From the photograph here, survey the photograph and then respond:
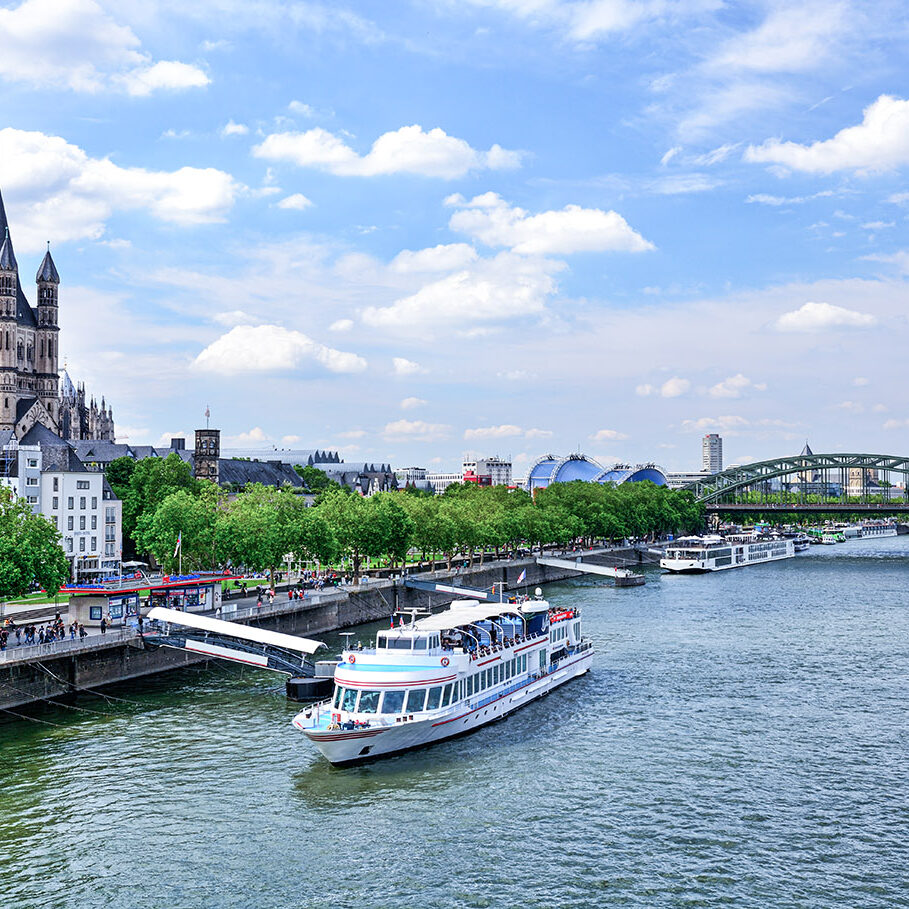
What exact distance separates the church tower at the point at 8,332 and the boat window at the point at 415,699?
135 meters

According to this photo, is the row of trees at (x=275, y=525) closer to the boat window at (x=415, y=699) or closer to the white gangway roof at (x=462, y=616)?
the white gangway roof at (x=462, y=616)

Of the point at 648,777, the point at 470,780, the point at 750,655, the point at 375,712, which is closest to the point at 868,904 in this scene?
the point at 648,777

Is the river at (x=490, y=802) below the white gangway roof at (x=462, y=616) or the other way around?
below

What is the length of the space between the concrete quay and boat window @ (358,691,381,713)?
20922 millimetres

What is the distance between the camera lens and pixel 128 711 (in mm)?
58938

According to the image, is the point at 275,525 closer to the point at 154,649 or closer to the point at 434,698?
the point at 154,649

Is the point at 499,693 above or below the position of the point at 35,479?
below

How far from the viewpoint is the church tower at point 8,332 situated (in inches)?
6590

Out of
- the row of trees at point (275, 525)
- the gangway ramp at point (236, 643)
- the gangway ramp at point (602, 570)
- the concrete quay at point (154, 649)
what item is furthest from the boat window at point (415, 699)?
the gangway ramp at point (602, 570)

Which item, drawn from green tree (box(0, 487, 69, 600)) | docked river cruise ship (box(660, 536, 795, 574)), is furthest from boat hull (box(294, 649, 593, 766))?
docked river cruise ship (box(660, 536, 795, 574))

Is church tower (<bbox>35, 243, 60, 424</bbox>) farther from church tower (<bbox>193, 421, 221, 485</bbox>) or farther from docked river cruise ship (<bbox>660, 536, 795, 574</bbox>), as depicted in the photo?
docked river cruise ship (<bbox>660, 536, 795, 574</bbox>)

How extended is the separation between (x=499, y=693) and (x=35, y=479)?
6444 cm

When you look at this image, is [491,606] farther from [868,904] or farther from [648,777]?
[868,904]

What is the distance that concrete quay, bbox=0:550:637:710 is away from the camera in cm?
5859
